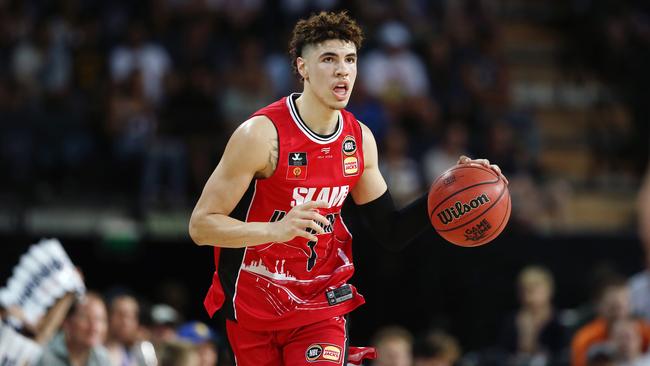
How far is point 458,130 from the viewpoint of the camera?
46.2 feet

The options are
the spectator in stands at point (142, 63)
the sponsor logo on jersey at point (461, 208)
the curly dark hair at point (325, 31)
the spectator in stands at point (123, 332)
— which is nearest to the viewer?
the sponsor logo on jersey at point (461, 208)

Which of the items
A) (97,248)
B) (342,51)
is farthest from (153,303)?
(342,51)

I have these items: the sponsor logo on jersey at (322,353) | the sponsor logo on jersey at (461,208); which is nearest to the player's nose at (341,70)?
the sponsor logo on jersey at (461,208)

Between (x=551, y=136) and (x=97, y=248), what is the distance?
26.4ft

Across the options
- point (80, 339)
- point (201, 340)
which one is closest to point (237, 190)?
point (80, 339)

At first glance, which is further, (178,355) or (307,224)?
(178,355)

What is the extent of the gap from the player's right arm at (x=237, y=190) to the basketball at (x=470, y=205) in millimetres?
701

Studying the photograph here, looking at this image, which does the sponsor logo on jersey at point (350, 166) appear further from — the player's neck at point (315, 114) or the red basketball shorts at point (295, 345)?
the red basketball shorts at point (295, 345)

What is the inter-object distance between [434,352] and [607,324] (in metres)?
1.92

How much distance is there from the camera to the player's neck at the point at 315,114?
6266mm

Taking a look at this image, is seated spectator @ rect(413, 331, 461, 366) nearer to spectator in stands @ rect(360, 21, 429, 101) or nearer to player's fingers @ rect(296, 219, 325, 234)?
player's fingers @ rect(296, 219, 325, 234)

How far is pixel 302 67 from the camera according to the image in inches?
249

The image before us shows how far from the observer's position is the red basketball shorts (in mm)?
6148

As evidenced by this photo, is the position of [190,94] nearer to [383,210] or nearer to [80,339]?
[80,339]
